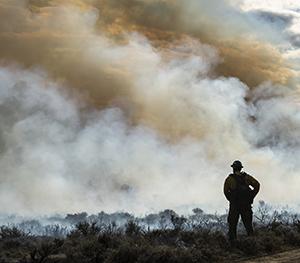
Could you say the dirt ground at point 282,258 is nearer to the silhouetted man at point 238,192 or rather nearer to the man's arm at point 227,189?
the silhouetted man at point 238,192

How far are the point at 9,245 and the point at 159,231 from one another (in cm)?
495

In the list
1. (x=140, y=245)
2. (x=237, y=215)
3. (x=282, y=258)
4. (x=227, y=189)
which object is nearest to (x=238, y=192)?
(x=227, y=189)

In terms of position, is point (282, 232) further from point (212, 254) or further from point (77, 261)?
point (77, 261)

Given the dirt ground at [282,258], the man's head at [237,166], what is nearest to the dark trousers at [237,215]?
the man's head at [237,166]

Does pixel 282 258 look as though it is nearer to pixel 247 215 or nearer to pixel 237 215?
pixel 237 215

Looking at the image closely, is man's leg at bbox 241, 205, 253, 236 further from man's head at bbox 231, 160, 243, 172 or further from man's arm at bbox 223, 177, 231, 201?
man's head at bbox 231, 160, 243, 172

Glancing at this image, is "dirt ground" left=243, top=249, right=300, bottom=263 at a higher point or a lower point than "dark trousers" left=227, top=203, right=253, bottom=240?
lower

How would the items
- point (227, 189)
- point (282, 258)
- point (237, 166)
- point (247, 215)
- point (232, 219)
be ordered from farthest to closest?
point (247, 215) < point (237, 166) < point (227, 189) < point (232, 219) < point (282, 258)

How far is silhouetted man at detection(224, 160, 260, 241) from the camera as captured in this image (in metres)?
17.2

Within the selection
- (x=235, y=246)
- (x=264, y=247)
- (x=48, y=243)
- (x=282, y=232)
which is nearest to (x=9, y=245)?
(x=48, y=243)

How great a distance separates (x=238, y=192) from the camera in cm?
1719

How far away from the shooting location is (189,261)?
13961 millimetres

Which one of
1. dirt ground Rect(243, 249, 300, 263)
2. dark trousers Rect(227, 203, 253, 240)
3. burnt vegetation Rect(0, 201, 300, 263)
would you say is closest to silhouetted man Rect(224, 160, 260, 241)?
dark trousers Rect(227, 203, 253, 240)

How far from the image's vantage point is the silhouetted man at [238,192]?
17.2 m
